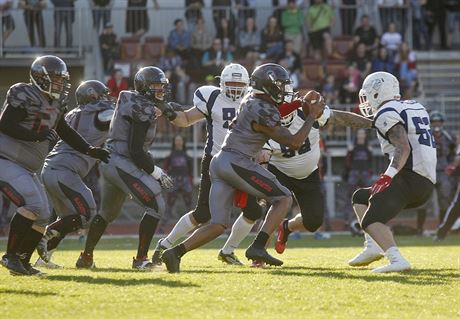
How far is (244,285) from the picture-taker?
23.6ft

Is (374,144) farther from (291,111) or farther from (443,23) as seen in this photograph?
(291,111)

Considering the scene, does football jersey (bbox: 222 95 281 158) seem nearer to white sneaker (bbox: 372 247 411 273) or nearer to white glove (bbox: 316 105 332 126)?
white glove (bbox: 316 105 332 126)

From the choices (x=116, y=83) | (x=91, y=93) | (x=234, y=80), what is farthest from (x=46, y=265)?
(x=116, y=83)

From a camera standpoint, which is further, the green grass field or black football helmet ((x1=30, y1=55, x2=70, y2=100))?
black football helmet ((x1=30, y1=55, x2=70, y2=100))

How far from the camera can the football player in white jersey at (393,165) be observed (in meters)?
8.17

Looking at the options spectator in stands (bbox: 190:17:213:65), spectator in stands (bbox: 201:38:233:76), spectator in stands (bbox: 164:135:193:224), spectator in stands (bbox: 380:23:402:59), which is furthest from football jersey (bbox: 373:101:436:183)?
spectator in stands (bbox: 380:23:402:59)

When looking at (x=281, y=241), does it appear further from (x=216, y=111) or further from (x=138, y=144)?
(x=138, y=144)

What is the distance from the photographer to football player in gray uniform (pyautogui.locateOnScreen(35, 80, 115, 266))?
8734 mm

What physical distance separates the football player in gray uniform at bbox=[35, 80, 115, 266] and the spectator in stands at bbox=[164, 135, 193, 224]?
7361 mm

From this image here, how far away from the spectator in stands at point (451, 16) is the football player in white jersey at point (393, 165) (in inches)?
518

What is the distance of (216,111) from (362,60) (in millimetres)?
9794

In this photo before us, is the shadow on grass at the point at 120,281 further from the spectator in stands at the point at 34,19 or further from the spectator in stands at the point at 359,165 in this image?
the spectator in stands at the point at 34,19

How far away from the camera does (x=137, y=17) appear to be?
19938 millimetres

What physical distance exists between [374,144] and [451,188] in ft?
8.65
